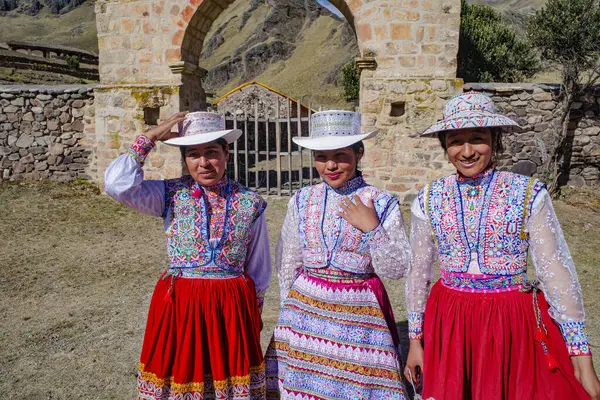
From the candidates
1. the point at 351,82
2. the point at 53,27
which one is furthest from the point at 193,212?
the point at 53,27

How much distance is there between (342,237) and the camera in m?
2.06

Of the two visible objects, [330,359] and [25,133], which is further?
[25,133]

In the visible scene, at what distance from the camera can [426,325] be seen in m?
1.84

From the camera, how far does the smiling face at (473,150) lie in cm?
175

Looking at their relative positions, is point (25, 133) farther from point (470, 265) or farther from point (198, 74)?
point (470, 265)

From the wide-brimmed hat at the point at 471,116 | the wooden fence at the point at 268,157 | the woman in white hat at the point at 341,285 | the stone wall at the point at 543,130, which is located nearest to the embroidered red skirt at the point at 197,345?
the woman in white hat at the point at 341,285

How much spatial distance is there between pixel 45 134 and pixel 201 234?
26.6 ft

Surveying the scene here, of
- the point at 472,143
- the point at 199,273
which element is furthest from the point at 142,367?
the point at 472,143

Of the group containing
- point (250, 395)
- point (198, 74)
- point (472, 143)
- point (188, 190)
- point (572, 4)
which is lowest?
point (250, 395)

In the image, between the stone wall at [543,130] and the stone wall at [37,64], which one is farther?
the stone wall at [37,64]

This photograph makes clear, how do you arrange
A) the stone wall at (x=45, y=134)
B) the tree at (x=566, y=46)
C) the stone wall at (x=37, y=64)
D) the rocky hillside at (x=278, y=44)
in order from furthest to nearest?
the rocky hillside at (x=278, y=44)
the stone wall at (x=37, y=64)
the stone wall at (x=45, y=134)
the tree at (x=566, y=46)

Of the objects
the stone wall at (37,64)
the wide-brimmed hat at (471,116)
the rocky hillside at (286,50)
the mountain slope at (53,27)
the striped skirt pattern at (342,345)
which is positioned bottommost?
the striped skirt pattern at (342,345)

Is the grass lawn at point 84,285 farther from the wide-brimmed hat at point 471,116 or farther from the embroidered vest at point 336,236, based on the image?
the wide-brimmed hat at point 471,116

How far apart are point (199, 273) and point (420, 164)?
5.64 m
